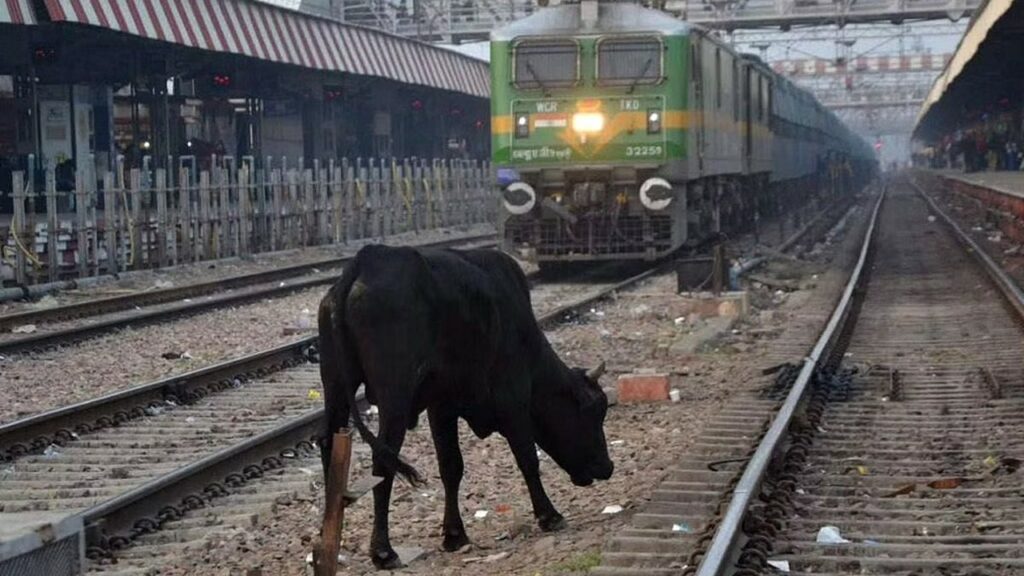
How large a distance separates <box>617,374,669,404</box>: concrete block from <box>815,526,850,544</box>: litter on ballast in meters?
4.58

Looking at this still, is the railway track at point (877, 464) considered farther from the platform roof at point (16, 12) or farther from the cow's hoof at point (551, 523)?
the platform roof at point (16, 12)

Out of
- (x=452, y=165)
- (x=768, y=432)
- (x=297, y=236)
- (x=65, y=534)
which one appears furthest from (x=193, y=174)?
(x=65, y=534)

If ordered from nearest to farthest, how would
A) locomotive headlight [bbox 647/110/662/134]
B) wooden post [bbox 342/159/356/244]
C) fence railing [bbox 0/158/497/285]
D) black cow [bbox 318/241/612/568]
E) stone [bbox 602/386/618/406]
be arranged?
black cow [bbox 318/241/612/568], stone [bbox 602/386/618/406], locomotive headlight [bbox 647/110/662/134], fence railing [bbox 0/158/497/285], wooden post [bbox 342/159/356/244]

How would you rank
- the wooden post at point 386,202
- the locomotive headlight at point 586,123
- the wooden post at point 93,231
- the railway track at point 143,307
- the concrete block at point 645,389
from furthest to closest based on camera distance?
1. the wooden post at point 386,202
2. the wooden post at point 93,231
3. the locomotive headlight at point 586,123
4. the railway track at point 143,307
5. the concrete block at point 645,389

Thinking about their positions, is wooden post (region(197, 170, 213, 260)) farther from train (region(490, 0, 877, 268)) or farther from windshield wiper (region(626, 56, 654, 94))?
windshield wiper (region(626, 56, 654, 94))

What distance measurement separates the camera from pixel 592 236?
21766 mm

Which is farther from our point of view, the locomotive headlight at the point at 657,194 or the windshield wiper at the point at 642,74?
the windshield wiper at the point at 642,74

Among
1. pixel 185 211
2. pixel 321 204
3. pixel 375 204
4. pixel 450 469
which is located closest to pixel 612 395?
pixel 450 469

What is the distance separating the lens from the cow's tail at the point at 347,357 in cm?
655

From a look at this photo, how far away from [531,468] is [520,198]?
563 inches

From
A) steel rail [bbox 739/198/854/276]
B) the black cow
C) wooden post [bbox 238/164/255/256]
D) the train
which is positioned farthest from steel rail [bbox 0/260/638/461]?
wooden post [bbox 238/164/255/256]

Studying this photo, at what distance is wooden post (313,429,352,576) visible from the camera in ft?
19.5

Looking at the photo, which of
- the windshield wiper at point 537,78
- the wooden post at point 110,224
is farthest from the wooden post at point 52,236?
the windshield wiper at point 537,78

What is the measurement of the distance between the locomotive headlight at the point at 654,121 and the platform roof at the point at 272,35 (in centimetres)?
785
